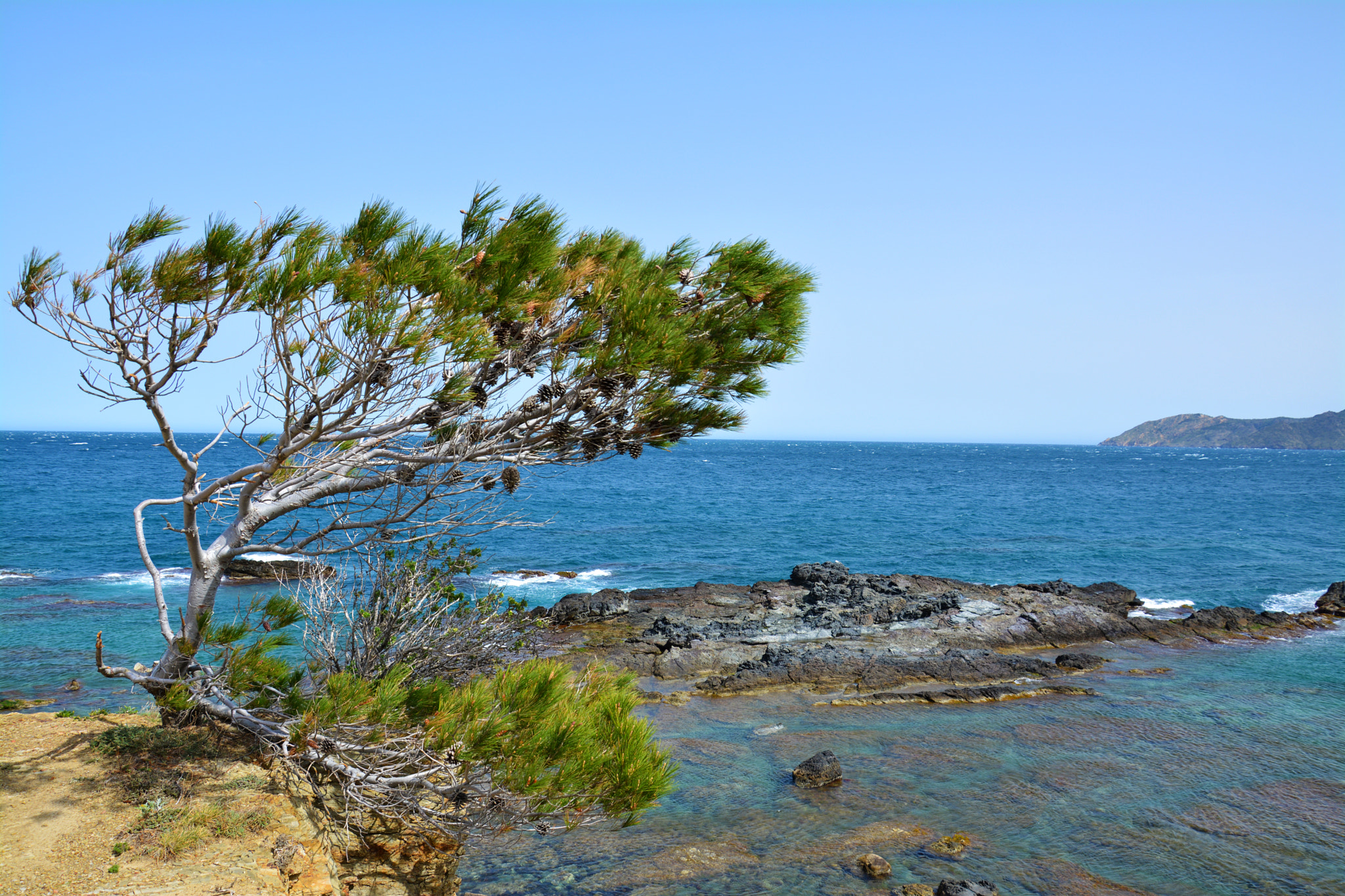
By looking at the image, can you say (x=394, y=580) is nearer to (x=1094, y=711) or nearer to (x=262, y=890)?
(x=262, y=890)

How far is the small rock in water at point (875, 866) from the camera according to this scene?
31.0 ft

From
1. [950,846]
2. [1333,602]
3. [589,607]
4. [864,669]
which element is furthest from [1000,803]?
[1333,602]

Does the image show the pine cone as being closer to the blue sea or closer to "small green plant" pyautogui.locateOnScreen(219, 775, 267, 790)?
the blue sea

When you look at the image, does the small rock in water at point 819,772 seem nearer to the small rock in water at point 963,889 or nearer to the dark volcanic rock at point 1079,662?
the small rock in water at point 963,889

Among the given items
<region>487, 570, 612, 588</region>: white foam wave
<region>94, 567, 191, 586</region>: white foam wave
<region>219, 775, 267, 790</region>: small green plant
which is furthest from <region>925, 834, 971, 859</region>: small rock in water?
<region>94, 567, 191, 586</region>: white foam wave

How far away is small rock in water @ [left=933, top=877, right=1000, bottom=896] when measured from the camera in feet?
28.5

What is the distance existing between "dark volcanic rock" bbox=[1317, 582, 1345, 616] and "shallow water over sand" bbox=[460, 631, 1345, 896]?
9.64 meters

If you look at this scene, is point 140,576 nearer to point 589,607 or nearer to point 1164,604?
point 589,607

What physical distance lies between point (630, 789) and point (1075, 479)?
95521 millimetres

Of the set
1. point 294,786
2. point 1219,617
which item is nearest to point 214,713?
point 294,786

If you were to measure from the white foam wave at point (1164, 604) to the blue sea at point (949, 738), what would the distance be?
9.8 inches

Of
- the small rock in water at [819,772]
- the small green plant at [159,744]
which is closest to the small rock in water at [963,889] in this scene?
the small rock in water at [819,772]

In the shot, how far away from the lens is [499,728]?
5.69 meters

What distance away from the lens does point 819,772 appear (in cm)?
1228
